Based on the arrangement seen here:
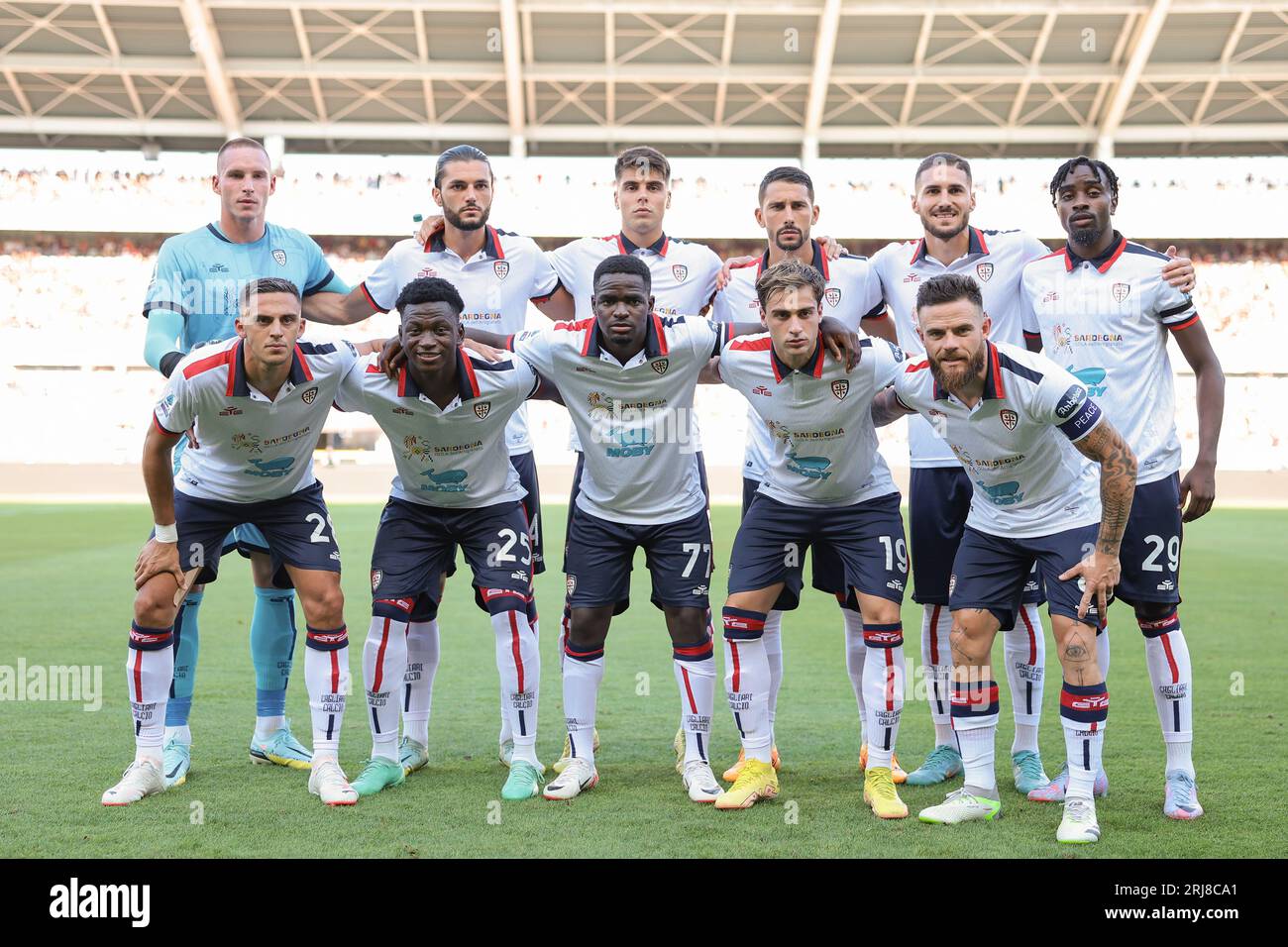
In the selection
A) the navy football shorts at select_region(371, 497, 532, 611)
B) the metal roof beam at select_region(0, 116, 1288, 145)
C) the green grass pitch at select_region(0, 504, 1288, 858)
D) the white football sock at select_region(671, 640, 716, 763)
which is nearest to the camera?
the green grass pitch at select_region(0, 504, 1288, 858)

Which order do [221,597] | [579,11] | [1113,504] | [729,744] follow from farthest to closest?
[579,11] < [221,597] < [729,744] < [1113,504]

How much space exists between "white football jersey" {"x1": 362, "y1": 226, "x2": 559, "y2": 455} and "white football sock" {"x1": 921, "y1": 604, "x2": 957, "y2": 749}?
1.99 m

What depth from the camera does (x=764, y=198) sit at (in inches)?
203

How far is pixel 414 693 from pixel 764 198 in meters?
2.72

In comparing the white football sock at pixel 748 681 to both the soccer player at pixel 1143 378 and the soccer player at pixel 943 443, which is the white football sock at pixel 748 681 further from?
the soccer player at pixel 1143 378

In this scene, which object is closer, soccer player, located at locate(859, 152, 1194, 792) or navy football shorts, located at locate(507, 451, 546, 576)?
soccer player, located at locate(859, 152, 1194, 792)

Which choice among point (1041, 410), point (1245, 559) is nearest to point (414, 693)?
point (1041, 410)

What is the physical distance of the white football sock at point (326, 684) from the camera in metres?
4.57

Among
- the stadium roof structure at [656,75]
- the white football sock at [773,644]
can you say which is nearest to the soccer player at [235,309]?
the white football sock at [773,644]

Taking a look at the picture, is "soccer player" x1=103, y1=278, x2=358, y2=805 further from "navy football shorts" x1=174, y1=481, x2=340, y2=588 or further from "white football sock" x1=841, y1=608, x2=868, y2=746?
"white football sock" x1=841, y1=608, x2=868, y2=746

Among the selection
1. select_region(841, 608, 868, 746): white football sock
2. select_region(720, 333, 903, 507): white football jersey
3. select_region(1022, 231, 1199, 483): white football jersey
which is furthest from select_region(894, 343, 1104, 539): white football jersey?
select_region(841, 608, 868, 746): white football sock

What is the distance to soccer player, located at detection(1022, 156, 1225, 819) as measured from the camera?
4406mm

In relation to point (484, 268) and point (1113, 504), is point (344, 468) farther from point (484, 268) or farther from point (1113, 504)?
point (1113, 504)

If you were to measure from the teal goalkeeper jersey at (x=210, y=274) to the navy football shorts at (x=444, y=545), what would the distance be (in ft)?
3.97
